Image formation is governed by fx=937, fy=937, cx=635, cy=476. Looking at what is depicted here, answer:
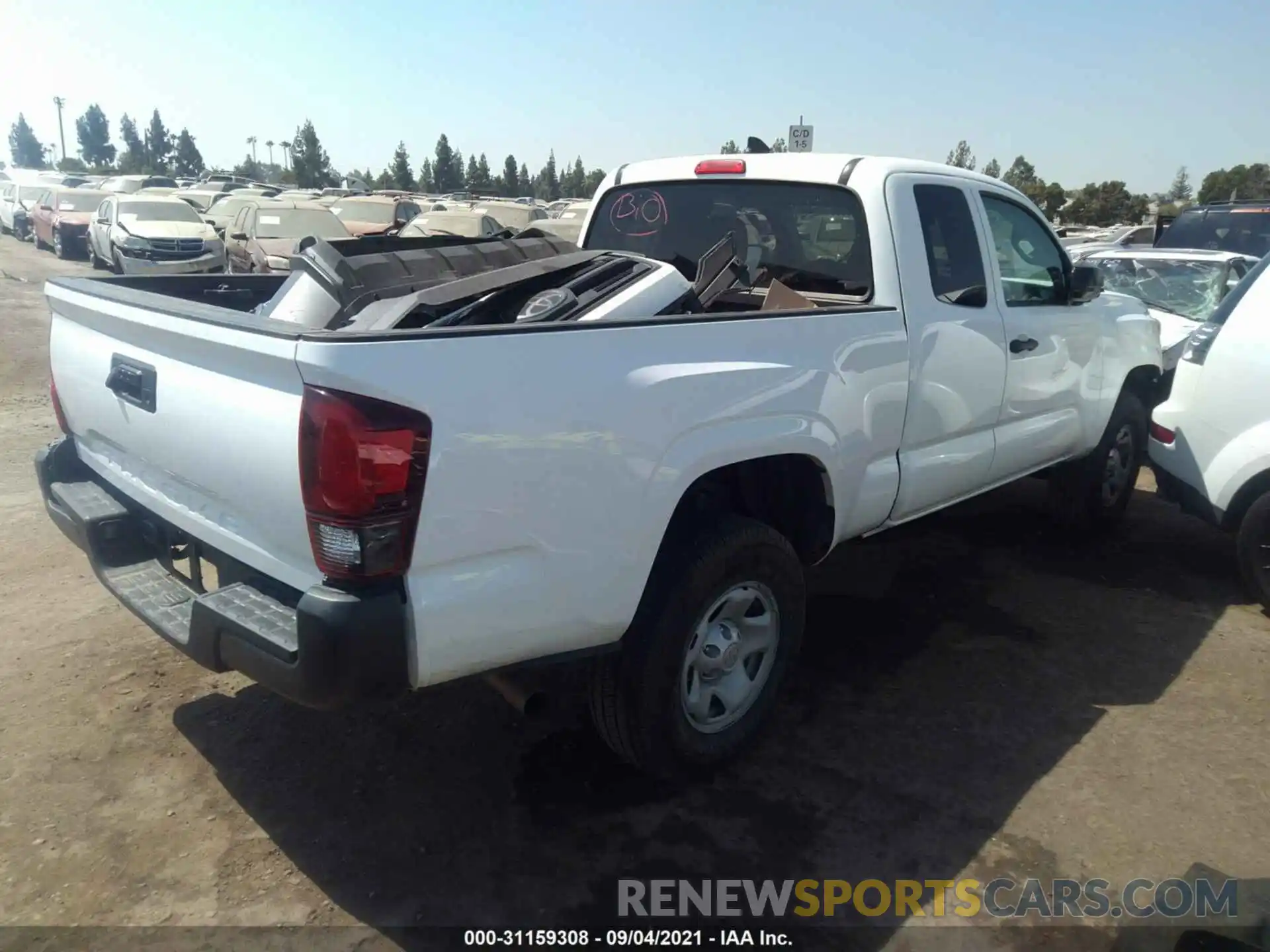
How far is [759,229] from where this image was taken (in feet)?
13.8

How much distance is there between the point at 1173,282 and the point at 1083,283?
4515 mm

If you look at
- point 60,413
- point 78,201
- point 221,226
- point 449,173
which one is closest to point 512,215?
point 221,226

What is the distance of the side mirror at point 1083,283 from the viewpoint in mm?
4816

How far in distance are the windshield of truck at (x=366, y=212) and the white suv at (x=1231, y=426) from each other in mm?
19708

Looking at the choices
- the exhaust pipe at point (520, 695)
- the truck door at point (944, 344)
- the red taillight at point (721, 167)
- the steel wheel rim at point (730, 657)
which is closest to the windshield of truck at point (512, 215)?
the red taillight at point (721, 167)

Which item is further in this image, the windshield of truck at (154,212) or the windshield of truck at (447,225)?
the windshield of truck at (154,212)

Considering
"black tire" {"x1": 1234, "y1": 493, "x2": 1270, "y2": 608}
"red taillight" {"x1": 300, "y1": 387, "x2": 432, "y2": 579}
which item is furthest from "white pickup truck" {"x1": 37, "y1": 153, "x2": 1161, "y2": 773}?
"black tire" {"x1": 1234, "y1": 493, "x2": 1270, "y2": 608}

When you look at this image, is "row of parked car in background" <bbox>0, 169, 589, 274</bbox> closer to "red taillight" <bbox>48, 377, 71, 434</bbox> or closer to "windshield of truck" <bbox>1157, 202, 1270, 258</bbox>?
"windshield of truck" <bbox>1157, 202, 1270, 258</bbox>

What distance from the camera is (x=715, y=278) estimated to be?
155 inches

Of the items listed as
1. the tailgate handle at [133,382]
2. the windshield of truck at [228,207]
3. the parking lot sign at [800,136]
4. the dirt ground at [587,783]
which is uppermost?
the parking lot sign at [800,136]

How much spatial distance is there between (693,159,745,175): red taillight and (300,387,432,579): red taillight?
2609mm

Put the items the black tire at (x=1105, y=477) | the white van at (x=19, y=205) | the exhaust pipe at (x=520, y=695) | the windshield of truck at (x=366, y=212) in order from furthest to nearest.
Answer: the white van at (x=19, y=205)
the windshield of truck at (x=366, y=212)
the black tire at (x=1105, y=477)
the exhaust pipe at (x=520, y=695)

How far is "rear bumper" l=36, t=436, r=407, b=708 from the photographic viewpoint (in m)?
2.23

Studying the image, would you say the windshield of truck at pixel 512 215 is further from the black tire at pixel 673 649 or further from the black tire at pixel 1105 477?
the black tire at pixel 673 649
